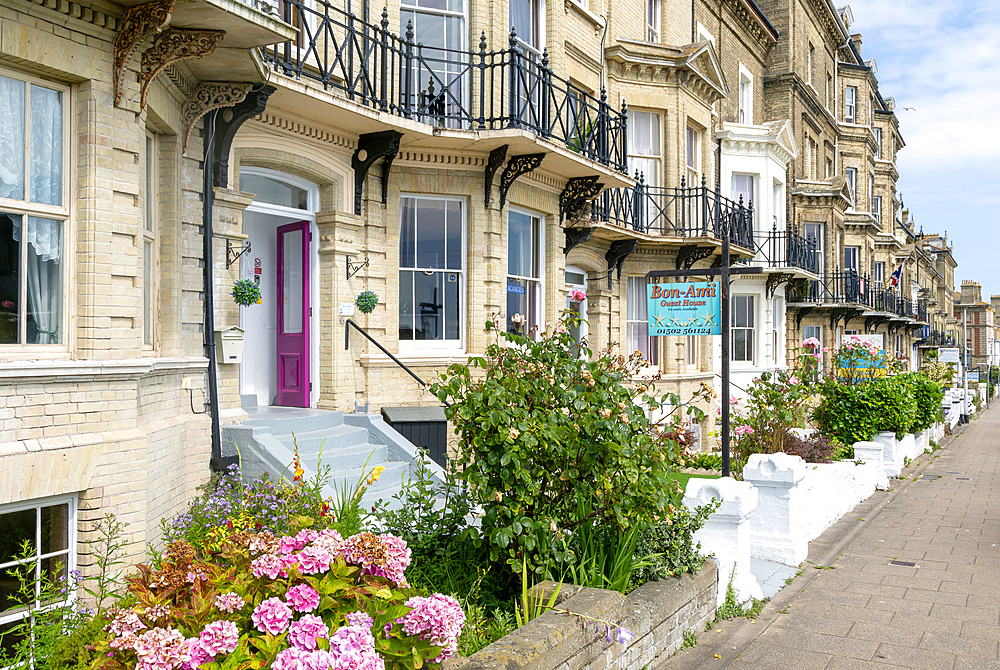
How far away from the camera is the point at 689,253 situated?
57.7 ft

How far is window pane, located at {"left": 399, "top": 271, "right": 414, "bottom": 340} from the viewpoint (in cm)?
1088

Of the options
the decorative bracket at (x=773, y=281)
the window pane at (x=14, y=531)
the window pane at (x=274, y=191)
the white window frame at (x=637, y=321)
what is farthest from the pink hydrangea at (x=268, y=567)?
the decorative bracket at (x=773, y=281)

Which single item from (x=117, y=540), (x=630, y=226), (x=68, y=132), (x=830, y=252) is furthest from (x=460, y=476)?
(x=830, y=252)

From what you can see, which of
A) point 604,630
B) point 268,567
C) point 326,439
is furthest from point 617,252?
point 268,567

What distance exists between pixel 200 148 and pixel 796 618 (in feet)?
23.6

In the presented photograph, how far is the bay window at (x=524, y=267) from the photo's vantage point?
12.3m

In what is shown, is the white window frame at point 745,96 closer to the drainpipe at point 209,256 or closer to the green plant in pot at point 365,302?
the green plant in pot at point 365,302

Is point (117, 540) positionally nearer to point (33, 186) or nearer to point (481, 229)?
point (33, 186)

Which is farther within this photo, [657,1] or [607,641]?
[657,1]

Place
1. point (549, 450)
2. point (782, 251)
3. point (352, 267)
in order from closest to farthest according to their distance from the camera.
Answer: point (549, 450) → point (352, 267) → point (782, 251)

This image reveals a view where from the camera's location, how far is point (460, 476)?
519 cm

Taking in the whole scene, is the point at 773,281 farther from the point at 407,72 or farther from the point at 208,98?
the point at 208,98

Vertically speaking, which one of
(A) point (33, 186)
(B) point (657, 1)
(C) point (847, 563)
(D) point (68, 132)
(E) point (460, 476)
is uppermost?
(B) point (657, 1)

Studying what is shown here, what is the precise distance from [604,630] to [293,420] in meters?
5.25
